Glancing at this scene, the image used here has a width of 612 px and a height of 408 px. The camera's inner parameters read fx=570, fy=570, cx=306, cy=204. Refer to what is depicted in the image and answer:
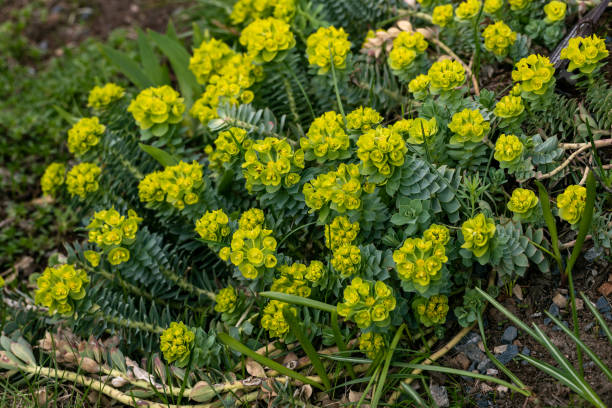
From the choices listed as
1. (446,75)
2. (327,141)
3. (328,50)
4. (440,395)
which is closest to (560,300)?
(440,395)

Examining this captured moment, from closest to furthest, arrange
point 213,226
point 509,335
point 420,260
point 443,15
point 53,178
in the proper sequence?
1. point 420,260
2. point 509,335
3. point 213,226
4. point 443,15
5. point 53,178

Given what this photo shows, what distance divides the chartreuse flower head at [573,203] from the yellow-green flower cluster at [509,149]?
206mm

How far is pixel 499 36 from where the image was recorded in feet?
7.70

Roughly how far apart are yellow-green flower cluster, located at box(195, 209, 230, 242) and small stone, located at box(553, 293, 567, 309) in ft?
4.05

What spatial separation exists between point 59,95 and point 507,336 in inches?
129

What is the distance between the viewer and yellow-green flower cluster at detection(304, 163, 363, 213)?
1972 mm

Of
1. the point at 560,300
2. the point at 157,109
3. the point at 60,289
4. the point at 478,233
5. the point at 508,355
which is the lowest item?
→ the point at 508,355

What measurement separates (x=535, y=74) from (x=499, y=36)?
15.9 inches

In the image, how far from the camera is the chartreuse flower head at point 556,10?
7.82ft

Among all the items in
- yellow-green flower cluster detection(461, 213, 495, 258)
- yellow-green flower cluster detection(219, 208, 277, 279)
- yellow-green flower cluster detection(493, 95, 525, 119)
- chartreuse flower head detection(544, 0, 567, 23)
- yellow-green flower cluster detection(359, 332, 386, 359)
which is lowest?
yellow-green flower cluster detection(359, 332, 386, 359)

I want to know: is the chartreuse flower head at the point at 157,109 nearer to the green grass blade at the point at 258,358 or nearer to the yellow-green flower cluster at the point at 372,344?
the green grass blade at the point at 258,358

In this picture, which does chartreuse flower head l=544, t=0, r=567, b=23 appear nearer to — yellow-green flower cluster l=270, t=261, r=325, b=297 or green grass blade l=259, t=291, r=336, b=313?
yellow-green flower cluster l=270, t=261, r=325, b=297

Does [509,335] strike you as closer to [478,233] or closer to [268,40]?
[478,233]

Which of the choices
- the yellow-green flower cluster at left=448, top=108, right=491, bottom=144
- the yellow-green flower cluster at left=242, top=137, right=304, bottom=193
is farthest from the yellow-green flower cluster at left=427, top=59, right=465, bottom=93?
the yellow-green flower cluster at left=242, top=137, right=304, bottom=193
